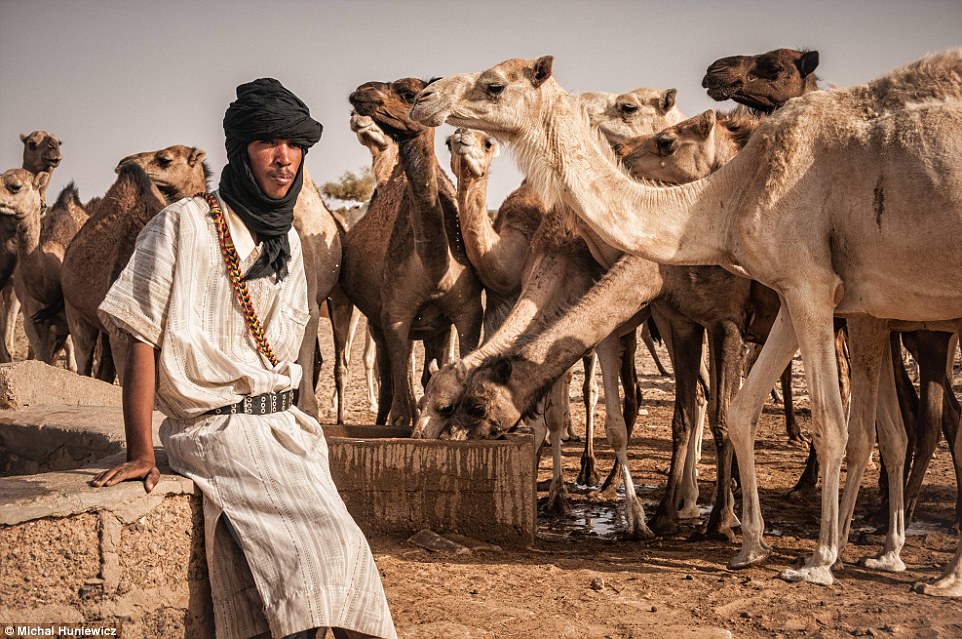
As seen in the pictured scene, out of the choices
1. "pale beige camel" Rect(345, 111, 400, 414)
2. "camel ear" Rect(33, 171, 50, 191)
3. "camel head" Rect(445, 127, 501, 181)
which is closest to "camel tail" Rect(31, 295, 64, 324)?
"camel ear" Rect(33, 171, 50, 191)

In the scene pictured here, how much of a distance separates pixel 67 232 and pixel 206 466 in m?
11.7

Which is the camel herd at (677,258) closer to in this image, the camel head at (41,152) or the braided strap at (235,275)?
the braided strap at (235,275)

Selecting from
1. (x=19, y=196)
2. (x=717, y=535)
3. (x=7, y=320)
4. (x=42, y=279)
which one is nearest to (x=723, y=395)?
(x=717, y=535)

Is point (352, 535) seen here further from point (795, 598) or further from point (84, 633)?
point (795, 598)

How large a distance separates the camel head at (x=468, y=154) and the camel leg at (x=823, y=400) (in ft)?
12.9

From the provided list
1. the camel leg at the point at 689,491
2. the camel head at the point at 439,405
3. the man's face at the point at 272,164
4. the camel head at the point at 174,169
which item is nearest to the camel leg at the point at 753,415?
the camel leg at the point at 689,491

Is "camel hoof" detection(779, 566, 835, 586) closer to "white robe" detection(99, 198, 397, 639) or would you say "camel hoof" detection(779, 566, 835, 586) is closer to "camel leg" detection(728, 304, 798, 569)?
"camel leg" detection(728, 304, 798, 569)

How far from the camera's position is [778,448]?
10.8 metres

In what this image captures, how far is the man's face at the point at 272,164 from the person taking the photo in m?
3.77

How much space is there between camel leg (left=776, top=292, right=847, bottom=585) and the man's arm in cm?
367

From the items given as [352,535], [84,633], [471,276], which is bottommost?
[84,633]

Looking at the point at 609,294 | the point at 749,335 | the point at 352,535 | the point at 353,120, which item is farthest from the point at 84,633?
the point at 353,120

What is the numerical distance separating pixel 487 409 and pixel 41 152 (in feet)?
34.0

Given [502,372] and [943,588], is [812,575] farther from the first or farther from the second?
[502,372]
